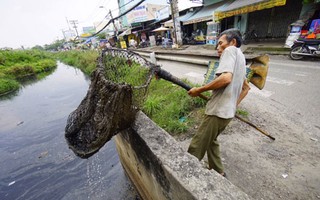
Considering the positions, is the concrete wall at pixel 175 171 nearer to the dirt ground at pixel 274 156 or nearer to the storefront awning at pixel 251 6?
the dirt ground at pixel 274 156

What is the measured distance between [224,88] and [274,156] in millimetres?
1458

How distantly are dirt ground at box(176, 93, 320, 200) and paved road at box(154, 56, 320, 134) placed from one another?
0.82 ft

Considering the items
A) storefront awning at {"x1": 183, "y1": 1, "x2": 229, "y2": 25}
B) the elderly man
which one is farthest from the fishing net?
storefront awning at {"x1": 183, "y1": 1, "x2": 229, "y2": 25}

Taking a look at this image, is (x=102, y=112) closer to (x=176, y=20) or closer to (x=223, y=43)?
(x=223, y=43)

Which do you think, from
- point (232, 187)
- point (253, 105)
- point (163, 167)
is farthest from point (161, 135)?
point (253, 105)

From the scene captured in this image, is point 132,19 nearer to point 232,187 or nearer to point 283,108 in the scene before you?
point 283,108

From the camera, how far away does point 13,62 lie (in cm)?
2164

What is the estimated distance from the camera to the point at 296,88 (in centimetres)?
433

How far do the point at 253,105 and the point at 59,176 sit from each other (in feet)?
17.0

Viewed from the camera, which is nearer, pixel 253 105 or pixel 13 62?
pixel 253 105

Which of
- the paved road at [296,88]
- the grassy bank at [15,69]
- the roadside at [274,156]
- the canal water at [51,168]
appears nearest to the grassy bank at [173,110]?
the roadside at [274,156]

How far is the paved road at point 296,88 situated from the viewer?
3.33 metres

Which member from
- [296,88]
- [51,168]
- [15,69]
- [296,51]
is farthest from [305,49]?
[15,69]

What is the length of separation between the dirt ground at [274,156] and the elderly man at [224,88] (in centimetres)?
75
